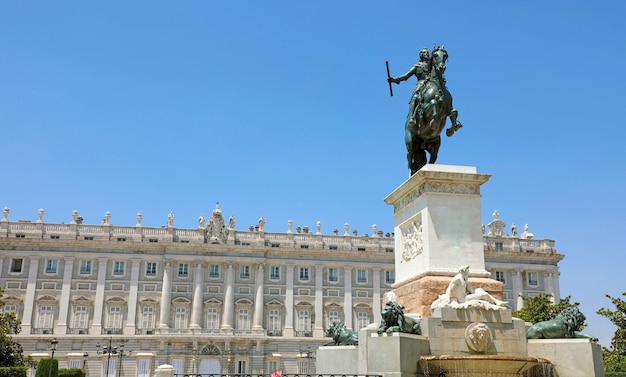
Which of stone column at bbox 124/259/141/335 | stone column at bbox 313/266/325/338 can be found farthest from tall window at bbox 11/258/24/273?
stone column at bbox 313/266/325/338

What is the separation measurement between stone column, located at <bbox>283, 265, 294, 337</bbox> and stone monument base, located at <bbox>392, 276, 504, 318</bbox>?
5526cm

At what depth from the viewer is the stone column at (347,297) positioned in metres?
66.2

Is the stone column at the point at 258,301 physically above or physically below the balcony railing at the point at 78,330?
above

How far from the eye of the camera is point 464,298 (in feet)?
34.0

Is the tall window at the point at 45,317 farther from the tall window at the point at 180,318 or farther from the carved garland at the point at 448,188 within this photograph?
the carved garland at the point at 448,188

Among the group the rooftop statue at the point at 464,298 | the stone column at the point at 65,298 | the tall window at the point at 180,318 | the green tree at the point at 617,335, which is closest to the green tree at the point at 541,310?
the green tree at the point at 617,335

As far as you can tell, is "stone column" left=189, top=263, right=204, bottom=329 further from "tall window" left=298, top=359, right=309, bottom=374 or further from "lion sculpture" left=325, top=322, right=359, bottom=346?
"lion sculpture" left=325, top=322, right=359, bottom=346

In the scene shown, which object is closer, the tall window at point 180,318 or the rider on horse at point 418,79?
the rider on horse at point 418,79

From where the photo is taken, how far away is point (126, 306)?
62781mm

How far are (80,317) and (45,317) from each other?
10.5ft

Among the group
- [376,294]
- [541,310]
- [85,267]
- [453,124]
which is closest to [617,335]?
[541,310]

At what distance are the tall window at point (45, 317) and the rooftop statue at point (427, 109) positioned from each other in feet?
188

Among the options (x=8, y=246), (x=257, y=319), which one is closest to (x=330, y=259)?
(x=257, y=319)

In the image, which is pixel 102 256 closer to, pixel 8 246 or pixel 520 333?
pixel 8 246
